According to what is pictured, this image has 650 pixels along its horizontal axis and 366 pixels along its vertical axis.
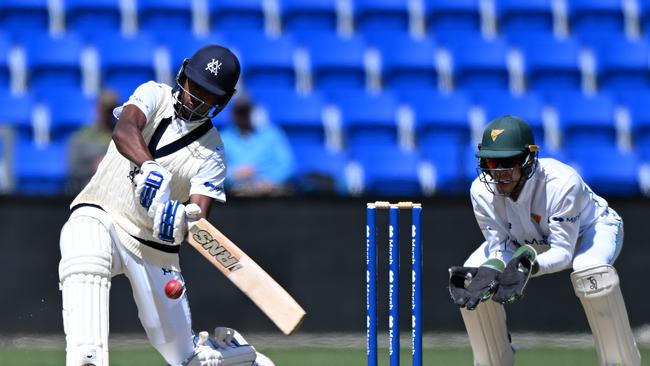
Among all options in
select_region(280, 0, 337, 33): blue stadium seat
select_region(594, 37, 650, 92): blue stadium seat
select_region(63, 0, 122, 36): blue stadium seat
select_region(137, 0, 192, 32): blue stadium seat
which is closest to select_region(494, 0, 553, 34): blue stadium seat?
select_region(594, 37, 650, 92): blue stadium seat

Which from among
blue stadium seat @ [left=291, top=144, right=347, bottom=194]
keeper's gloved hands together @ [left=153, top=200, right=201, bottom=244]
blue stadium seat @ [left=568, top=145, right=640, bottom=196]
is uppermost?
keeper's gloved hands together @ [left=153, top=200, right=201, bottom=244]

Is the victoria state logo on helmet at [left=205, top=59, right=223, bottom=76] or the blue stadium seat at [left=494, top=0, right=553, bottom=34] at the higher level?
the blue stadium seat at [left=494, top=0, right=553, bottom=34]

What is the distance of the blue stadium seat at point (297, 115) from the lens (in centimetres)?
953

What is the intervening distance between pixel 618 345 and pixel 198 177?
5.86 ft

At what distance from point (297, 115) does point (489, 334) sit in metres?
4.63

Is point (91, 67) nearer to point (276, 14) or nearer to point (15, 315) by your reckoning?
point (276, 14)

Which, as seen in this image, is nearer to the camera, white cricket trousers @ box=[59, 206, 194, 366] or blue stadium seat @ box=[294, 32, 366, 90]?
white cricket trousers @ box=[59, 206, 194, 366]

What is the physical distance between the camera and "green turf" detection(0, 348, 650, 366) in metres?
6.84

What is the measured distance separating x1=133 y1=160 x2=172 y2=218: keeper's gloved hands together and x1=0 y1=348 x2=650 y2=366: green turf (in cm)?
234

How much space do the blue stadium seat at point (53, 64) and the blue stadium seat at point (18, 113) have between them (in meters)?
0.35

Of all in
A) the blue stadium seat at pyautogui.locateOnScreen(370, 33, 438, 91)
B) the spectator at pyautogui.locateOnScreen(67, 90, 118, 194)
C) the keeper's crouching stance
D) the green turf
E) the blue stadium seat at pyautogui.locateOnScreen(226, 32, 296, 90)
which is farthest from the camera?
the blue stadium seat at pyautogui.locateOnScreen(370, 33, 438, 91)

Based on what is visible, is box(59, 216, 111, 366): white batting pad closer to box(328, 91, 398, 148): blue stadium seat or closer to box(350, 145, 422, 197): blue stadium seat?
box(350, 145, 422, 197): blue stadium seat

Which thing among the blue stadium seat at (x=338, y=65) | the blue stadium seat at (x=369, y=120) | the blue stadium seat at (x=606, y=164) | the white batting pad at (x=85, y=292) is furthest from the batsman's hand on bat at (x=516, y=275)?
the blue stadium seat at (x=338, y=65)

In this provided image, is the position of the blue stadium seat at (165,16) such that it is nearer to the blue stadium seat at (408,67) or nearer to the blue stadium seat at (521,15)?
the blue stadium seat at (408,67)
